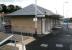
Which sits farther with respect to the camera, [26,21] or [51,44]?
[26,21]

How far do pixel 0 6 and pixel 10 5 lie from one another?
1.89 metres

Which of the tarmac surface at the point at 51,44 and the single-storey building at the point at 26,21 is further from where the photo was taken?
the single-storey building at the point at 26,21

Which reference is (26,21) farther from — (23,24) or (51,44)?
(51,44)

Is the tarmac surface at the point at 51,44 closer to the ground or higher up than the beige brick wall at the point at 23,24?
closer to the ground

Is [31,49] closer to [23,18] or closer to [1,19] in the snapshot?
[23,18]

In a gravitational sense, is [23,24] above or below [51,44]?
above

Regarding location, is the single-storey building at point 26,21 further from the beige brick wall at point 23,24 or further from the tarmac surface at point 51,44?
the tarmac surface at point 51,44

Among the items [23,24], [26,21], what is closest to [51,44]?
[26,21]

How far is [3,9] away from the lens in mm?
28844

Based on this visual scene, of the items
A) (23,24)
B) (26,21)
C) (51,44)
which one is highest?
(26,21)

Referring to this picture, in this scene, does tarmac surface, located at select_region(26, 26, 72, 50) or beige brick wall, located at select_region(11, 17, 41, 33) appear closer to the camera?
tarmac surface, located at select_region(26, 26, 72, 50)

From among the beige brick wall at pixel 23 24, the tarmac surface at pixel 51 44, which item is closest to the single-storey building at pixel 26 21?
the beige brick wall at pixel 23 24

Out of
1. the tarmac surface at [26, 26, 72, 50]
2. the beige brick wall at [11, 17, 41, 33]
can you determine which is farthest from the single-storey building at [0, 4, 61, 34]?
the tarmac surface at [26, 26, 72, 50]

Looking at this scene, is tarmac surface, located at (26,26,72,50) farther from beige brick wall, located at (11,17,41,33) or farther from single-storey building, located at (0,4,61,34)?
beige brick wall, located at (11,17,41,33)
